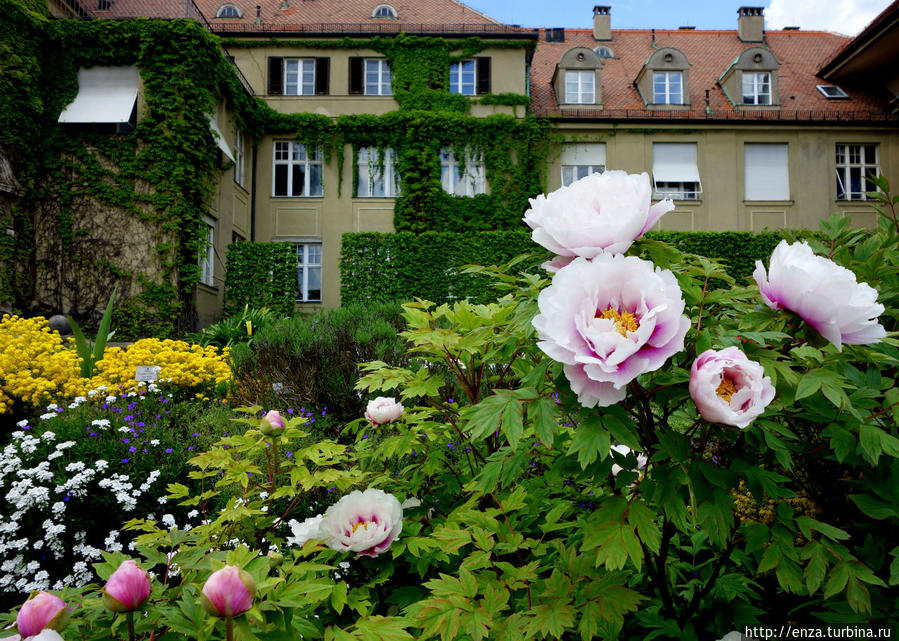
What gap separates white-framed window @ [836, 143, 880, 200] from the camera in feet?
63.4

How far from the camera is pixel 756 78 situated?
20.0 metres

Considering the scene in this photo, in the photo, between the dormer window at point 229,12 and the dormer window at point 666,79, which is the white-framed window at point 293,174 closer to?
the dormer window at point 229,12

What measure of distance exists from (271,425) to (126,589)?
702mm

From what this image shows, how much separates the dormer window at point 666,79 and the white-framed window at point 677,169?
150cm

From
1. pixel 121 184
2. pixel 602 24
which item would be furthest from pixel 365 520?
pixel 602 24

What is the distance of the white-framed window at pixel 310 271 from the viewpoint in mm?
18609

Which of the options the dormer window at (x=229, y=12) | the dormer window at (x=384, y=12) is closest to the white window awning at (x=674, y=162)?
the dormer window at (x=384, y=12)

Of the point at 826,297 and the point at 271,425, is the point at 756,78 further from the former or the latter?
the point at 271,425

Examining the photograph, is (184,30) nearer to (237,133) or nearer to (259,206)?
(237,133)

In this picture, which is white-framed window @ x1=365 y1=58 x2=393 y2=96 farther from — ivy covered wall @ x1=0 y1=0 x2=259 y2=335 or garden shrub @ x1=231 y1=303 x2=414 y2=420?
garden shrub @ x1=231 y1=303 x2=414 y2=420

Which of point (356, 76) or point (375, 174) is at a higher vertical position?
point (356, 76)

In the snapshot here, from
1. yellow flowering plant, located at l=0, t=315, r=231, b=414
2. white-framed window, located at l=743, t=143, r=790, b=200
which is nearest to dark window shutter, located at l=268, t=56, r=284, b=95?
yellow flowering plant, located at l=0, t=315, r=231, b=414

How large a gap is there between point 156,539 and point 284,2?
23.1m

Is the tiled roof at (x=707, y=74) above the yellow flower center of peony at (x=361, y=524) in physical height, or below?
above
